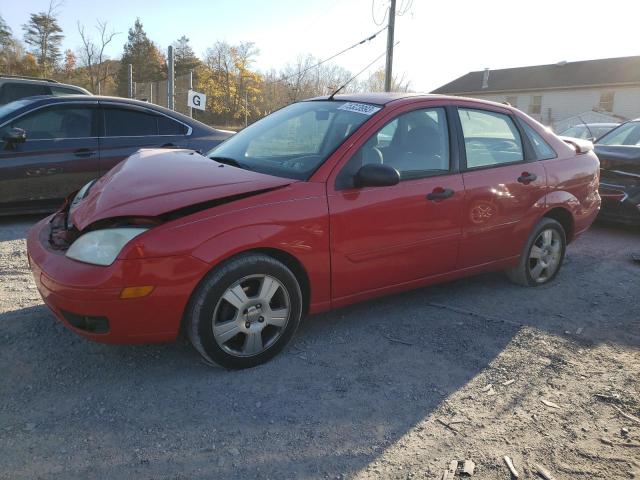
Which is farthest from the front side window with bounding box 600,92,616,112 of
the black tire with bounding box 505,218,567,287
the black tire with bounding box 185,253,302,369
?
the black tire with bounding box 185,253,302,369

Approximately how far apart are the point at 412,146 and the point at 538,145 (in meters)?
1.42

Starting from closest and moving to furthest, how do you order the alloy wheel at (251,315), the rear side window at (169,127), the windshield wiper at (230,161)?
1. the alloy wheel at (251,315)
2. the windshield wiper at (230,161)
3. the rear side window at (169,127)

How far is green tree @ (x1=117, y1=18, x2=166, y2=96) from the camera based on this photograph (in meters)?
61.8

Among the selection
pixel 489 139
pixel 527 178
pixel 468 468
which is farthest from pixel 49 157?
pixel 468 468

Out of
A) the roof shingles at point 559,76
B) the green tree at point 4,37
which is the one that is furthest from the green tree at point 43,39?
the roof shingles at point 559,76

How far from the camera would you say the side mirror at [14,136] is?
5707 mm

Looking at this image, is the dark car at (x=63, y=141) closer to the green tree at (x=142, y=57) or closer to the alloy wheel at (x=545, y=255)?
the alloy wheel at (x=545, y=255)

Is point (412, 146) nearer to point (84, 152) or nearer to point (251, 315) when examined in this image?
point (251, 315)

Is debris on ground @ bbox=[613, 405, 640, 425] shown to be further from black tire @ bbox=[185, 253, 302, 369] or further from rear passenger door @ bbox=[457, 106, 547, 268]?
black tire @ bbox=[185, 253, 302, 369]

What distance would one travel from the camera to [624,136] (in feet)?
24.6

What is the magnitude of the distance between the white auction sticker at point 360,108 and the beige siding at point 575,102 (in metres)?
35.0

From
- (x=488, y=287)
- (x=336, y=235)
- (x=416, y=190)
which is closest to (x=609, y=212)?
(x=488, y=287)

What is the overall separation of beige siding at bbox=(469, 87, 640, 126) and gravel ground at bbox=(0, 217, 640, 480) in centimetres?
3537

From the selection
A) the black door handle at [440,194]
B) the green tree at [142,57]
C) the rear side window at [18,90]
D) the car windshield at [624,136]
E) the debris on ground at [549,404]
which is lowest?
the debris on ground at [549,404]
